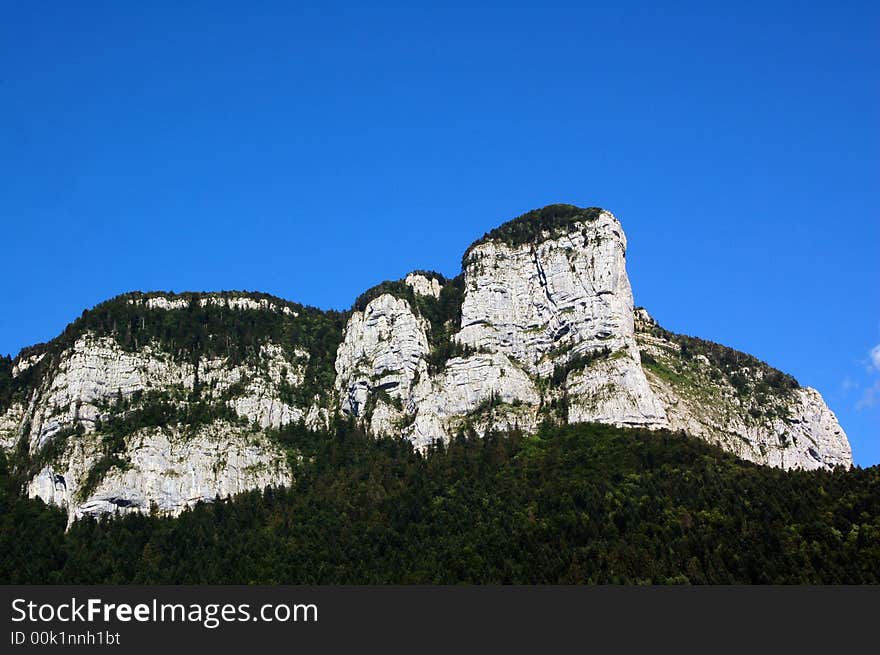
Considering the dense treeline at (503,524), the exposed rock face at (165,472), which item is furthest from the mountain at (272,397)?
the dense treeline at (503,524)

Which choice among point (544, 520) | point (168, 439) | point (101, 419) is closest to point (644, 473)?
point (544, 520)

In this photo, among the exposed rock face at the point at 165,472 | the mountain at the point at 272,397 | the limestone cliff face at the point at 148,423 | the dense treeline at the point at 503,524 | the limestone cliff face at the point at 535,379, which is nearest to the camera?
the dense treeline at the point at 503,524

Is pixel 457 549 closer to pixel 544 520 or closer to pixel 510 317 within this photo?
pixel 544 520

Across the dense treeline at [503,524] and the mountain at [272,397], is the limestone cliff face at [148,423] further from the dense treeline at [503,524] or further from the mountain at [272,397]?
the dense treeline at [503,524]

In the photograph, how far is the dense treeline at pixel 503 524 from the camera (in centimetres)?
11931

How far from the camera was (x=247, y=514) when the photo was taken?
516ft

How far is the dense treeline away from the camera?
4697 inches

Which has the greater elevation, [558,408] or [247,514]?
[558,408]

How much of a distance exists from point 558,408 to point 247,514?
5267cm

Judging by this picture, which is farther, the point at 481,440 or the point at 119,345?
the point at 119,345

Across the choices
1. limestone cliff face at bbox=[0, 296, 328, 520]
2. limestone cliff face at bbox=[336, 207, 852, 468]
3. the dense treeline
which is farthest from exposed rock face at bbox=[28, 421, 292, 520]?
limestone cliff face at bbox=[336, 207, 852, 468]

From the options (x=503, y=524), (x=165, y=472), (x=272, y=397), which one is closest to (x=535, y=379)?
(x=272, y=397)

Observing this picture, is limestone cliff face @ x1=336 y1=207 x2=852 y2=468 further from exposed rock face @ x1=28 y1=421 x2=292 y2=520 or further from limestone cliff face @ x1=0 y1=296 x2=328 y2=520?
exposed rock face @ x1=28 y1=421 x2=292 y2=520

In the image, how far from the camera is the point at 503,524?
138 metres
